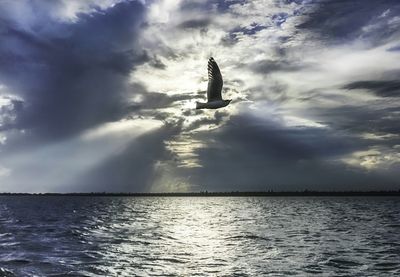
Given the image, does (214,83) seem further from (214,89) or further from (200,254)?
(200,254)

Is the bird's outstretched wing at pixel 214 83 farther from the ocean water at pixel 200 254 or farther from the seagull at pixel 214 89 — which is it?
the ocean water at pixel 200 254

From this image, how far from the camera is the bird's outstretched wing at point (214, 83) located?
57.4 feet

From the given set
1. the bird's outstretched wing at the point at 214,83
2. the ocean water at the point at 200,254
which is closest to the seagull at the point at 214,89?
the bird's outstretched wing at the point at 214,83

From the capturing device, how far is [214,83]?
1759cm

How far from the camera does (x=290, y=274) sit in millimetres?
21125

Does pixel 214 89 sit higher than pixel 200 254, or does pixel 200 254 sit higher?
pixel 214 89

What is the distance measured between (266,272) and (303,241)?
13069 mm

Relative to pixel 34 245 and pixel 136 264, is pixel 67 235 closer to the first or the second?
→ pixel 34 245

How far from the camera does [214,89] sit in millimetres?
17703

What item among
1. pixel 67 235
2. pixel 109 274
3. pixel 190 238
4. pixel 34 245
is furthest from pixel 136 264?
pixel 67 235

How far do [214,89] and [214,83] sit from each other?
0.24 metres

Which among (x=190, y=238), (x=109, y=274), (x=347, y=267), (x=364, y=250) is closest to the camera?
(x=109, y=274)

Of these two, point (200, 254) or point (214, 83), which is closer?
point (214, 83)

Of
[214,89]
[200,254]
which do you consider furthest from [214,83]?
[200,254]
